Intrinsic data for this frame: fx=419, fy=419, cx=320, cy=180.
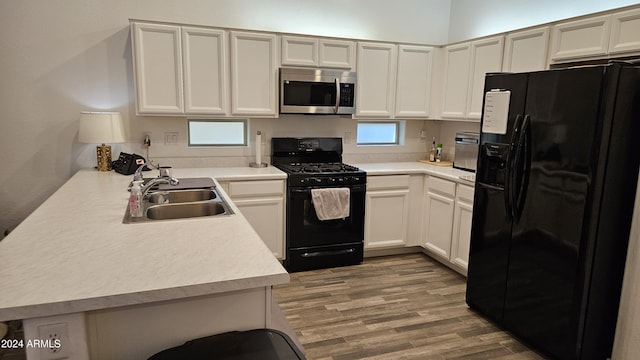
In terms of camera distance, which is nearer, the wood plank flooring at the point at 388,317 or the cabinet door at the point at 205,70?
the wood plank flooring at the point at 388,317

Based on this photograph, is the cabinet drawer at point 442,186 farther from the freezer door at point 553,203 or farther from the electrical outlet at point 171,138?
the electrical outlet at point 171,138

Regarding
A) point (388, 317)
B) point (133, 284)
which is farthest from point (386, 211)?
point (133, 284)

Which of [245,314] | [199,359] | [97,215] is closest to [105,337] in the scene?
[199,359]

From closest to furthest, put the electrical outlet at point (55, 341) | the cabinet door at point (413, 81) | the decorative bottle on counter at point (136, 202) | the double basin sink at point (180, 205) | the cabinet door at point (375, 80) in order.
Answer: the electrical outlet at point (55, 341) < the decorative bottle on counter at point (136, 202) < the double basin sink at point (180, 205) < the cabinet door at point (375, 80) < the cabinet door at point (413, 81)

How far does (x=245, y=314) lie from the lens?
→ 4.89ft

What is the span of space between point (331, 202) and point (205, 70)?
5.22 feet

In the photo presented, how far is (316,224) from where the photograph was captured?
383 centimetres

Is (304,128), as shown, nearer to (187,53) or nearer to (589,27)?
(187,53)

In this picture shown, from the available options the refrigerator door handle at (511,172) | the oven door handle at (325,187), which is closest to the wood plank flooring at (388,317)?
the oven door handle at (325,187)

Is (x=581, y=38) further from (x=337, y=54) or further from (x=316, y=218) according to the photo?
(x=316, y=218)

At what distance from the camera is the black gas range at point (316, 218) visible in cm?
374

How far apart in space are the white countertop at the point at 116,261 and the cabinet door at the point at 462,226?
2169 millimetres

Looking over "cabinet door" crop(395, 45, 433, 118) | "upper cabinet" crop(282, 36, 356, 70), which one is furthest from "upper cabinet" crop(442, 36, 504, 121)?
"upper cabinet" crop(282, 36, 356, 70)

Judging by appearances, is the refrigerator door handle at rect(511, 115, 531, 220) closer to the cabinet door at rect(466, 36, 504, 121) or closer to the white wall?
the cabinet door at rect(466, 36, 504, 121)
